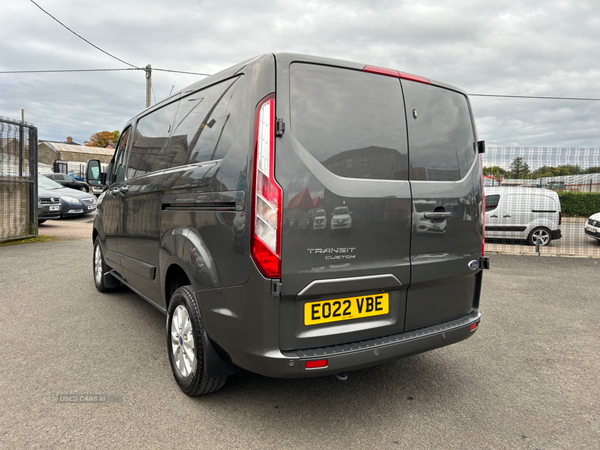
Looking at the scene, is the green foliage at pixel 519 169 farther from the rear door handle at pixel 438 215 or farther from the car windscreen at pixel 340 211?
the car windscreen at pixel 340 211

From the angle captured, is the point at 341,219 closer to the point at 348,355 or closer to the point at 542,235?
the point at 348,355

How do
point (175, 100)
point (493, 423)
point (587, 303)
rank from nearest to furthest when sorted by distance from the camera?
1. point (493, 423)
2. point (175, 100)
3. point (587, 303)

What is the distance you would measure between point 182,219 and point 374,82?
146 centimetres

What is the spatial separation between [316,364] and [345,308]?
33cm

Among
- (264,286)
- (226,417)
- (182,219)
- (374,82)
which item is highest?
(374,82)

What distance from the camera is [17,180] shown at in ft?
30.4

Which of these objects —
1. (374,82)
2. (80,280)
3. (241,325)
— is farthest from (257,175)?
(80,280)

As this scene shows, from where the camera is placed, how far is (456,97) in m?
3.02

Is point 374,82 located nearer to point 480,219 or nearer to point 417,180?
point 417,180

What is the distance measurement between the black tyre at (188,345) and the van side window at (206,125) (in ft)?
2.88

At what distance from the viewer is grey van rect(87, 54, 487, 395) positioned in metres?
2.22

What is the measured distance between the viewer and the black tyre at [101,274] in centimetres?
525

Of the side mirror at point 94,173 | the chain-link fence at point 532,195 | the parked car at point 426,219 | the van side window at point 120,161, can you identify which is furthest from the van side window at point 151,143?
the chain-link fence at point 532,195

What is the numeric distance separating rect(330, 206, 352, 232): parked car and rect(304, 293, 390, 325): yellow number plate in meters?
0.38
